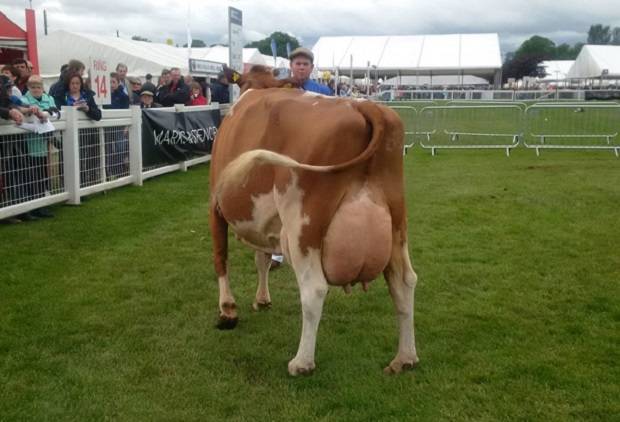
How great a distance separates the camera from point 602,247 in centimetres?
631

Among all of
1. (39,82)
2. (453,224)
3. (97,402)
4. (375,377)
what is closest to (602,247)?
(453,224)

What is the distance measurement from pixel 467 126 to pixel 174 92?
8561mm

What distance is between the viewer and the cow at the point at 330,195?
131 inches

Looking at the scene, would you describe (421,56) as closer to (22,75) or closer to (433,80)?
(433,80)

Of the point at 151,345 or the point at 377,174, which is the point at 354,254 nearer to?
the point at 377,174

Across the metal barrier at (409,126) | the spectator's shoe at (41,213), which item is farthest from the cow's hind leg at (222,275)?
the metal barrier at (409,126)

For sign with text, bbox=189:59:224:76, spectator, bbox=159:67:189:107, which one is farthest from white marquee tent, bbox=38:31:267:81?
spectator, bbox=159:67:189:107

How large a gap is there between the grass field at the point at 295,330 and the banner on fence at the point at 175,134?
132 inches

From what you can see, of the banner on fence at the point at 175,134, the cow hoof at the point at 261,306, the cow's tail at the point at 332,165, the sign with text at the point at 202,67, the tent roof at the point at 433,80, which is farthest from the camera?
the tent roof at the point at 433,80

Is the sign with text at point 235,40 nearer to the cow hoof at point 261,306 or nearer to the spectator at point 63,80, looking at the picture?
the spectator at point 63,80

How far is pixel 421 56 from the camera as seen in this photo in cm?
5428

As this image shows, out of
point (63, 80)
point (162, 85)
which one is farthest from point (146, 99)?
point (63, 80)

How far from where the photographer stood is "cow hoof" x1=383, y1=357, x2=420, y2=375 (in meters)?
3.67

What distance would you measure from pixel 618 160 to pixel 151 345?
1199 cm
